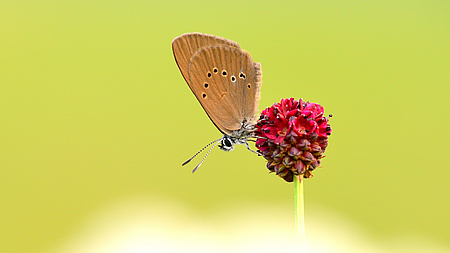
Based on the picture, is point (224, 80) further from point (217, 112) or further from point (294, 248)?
point (294, 248)

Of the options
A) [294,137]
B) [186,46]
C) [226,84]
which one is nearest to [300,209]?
[294,137]

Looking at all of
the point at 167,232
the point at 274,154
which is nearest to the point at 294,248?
the point at 167,232

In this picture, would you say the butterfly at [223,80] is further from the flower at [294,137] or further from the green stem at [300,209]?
the green stem at [300,209]

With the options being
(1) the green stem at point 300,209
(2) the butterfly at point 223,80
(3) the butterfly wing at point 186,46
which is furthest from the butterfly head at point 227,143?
(1) the green stem at point 300,209

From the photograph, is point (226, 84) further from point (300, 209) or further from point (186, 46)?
point (300, 209)

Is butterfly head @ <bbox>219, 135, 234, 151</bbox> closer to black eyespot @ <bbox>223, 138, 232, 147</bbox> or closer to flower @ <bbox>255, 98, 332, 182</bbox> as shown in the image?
black eyespot @ <bbox>223, 138, 232, 147</bbox>

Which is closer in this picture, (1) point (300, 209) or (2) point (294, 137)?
(1) point (300, 209)

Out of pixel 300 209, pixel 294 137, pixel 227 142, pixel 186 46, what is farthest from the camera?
pixel 227 142
